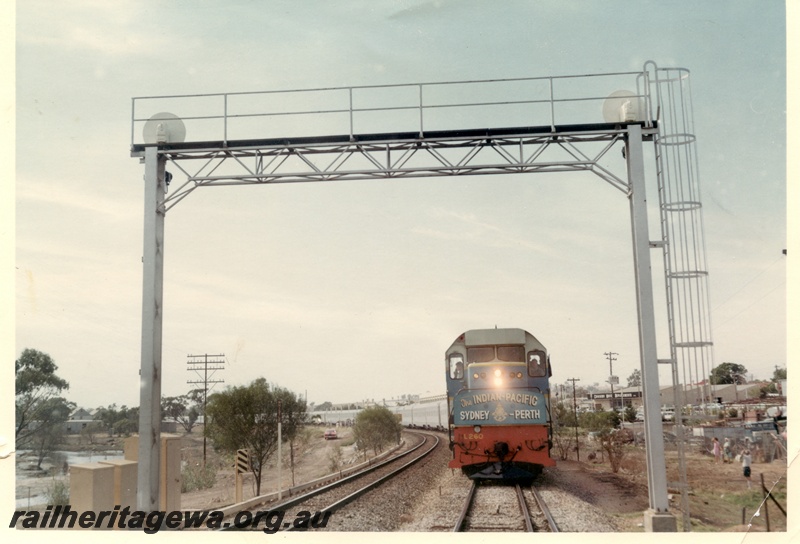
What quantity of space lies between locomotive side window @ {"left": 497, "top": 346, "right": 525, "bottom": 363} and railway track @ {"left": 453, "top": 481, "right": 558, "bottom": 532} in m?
3.05

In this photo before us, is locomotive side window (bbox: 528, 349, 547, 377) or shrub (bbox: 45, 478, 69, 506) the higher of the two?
locomotive side window (bbox: 528, 349, 547, 377)

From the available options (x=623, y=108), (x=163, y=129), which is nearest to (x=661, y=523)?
(x=623, y=108)

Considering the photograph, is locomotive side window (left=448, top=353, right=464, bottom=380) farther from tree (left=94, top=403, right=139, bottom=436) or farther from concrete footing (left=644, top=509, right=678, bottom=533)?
tree (left=94, top=403, right=139, bottom=436)

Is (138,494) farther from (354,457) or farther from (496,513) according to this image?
(354,457)

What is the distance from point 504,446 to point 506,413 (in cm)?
81

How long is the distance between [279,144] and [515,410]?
824cm

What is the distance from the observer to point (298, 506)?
1298 cm

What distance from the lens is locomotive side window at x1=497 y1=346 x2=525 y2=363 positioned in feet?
51.5

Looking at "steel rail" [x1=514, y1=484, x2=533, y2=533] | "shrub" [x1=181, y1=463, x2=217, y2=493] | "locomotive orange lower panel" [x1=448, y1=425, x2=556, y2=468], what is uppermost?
"locomotive orange lower panel" [x1=448, y1=425, x2=556, y2=468]

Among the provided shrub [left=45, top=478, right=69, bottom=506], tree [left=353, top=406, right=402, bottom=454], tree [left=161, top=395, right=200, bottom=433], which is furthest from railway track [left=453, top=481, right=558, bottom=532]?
tree [left=161, top=395, right=200, bottom=433]

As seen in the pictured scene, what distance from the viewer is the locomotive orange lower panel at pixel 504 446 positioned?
14.9 metres

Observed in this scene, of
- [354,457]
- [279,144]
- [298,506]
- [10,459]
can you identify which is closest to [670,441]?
[354,457]

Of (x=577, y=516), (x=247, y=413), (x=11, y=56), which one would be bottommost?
(x=577, y=516)

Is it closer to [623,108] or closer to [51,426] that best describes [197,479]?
[51,426]
